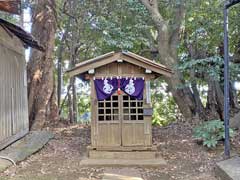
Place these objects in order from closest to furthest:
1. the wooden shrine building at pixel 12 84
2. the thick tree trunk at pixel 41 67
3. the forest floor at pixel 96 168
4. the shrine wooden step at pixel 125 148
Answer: the forest floor at pixel 96 168
the shrine wooden step at pixel 125 148
the wooden shrine building at pixel 12 84
the thick tree trunk at pixel 41 67

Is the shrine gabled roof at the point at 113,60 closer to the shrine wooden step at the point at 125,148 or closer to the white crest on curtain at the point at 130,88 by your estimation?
the white crest on curtain at the point at 130,88

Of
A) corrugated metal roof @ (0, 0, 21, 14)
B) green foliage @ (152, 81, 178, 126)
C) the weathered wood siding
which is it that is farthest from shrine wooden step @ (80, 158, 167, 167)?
green foliage @ (152, 81, 178, 126)

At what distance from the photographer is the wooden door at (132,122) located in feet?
26.2

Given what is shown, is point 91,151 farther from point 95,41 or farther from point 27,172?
point 95,41

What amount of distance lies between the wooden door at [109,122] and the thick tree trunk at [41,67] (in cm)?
385

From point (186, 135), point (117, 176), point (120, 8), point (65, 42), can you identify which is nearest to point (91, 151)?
point (117, 176)

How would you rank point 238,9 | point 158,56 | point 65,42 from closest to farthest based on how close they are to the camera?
point 238,9 → point 158,56 → point 65,42

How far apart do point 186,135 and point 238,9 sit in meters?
4.20

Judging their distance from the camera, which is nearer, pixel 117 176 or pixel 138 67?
pixel 117 176

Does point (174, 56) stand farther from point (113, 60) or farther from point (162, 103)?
point (162, 103)

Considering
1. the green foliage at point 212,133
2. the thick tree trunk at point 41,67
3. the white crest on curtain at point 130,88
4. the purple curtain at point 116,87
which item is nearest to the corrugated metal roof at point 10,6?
the purple curtain at point 116,87

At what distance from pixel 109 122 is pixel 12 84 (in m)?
2.85

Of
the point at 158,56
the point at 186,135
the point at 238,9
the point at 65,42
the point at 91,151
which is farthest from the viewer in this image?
the point at 65,42

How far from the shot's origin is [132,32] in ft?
39.2
